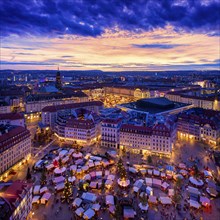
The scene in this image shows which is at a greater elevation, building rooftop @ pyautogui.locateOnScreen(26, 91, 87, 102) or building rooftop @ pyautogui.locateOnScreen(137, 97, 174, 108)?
building rooftop @ pyautogui.locateOnScreen(26, 91, 87, 102)

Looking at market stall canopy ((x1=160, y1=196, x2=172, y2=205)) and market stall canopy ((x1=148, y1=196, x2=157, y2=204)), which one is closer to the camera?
market stall canopy ((x1=160, y1=196, x2=172, y2=205))

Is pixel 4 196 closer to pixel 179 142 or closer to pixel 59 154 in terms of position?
pixel 59 154

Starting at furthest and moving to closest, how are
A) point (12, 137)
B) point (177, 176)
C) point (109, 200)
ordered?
point (12, 137) → point (177, 176) → point (109, 200)

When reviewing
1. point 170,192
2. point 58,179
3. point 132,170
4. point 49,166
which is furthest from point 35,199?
point 170,192

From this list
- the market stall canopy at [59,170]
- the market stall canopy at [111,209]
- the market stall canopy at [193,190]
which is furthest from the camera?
the market stall canopy at [59,170]

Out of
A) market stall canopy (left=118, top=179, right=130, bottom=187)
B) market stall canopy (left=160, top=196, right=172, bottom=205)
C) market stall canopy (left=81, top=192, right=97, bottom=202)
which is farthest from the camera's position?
market stall canopy (left=118, top=179, right=130, bottom=187)

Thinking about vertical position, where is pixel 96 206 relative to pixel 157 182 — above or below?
below

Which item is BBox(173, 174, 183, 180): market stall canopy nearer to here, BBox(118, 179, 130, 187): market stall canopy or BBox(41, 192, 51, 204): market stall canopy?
BBox(118, 179, 130, 187): market stall canopy

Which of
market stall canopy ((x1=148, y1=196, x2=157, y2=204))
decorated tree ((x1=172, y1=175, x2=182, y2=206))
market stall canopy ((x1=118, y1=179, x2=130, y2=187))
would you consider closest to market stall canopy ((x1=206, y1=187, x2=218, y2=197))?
decorated tree ((x1=172, y1=175, x2=182, y2=206))

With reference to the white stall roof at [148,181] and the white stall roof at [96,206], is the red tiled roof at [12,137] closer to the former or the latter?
the white stall roof at [96,206]

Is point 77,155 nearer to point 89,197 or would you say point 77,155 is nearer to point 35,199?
point 89,197

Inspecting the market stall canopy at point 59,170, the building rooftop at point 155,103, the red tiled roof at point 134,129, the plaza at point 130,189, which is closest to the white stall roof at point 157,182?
the plaza at point 130,189

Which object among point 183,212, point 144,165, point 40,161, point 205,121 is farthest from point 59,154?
point 205,121

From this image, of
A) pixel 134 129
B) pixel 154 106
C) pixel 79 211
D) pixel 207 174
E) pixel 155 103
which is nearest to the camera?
pixel 79 211
